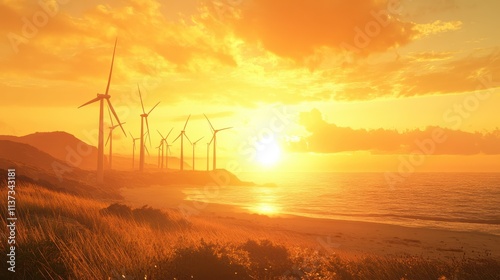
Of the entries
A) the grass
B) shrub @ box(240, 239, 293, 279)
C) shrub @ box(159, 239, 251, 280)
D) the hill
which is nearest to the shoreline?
shrub @ box(240, 239, 293, 279)

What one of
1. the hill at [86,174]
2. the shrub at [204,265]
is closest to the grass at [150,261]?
the shrub at [204,265]

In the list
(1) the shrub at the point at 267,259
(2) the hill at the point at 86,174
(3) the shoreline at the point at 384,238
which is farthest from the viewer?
(2) the hill at the point at 86,174

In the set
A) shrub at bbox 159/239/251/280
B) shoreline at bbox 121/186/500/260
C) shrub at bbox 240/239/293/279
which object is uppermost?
shrub at bbox 159/239/251/280

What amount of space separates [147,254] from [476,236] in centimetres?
4732

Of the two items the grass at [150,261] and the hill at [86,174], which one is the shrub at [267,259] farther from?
the hill at [86,174]

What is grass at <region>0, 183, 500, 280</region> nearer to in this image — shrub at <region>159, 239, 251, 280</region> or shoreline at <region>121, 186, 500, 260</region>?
shrub at <region>159, 239, 251, 280</region>

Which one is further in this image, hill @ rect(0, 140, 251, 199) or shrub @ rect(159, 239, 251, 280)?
hill @ rect(0, 140, 251, 199)

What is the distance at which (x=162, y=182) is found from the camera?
128625 mm

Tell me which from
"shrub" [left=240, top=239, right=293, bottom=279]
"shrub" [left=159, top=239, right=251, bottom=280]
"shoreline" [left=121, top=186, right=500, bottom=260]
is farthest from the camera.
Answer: "shoreline" [left=121, top=186, right=500, bottom=260]

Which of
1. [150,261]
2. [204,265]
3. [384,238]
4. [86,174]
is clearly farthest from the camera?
[86,174]

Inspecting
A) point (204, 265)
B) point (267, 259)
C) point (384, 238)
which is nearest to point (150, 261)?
point (204, 265)

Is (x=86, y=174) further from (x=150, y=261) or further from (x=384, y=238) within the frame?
(x=150, y=261)

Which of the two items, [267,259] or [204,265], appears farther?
[267,259]

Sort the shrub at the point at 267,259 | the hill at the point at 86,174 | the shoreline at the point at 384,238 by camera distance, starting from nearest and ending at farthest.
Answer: the shrub at the point at 267,259, the shoreline at the point at 384,238, the hill at the point at 86,174
